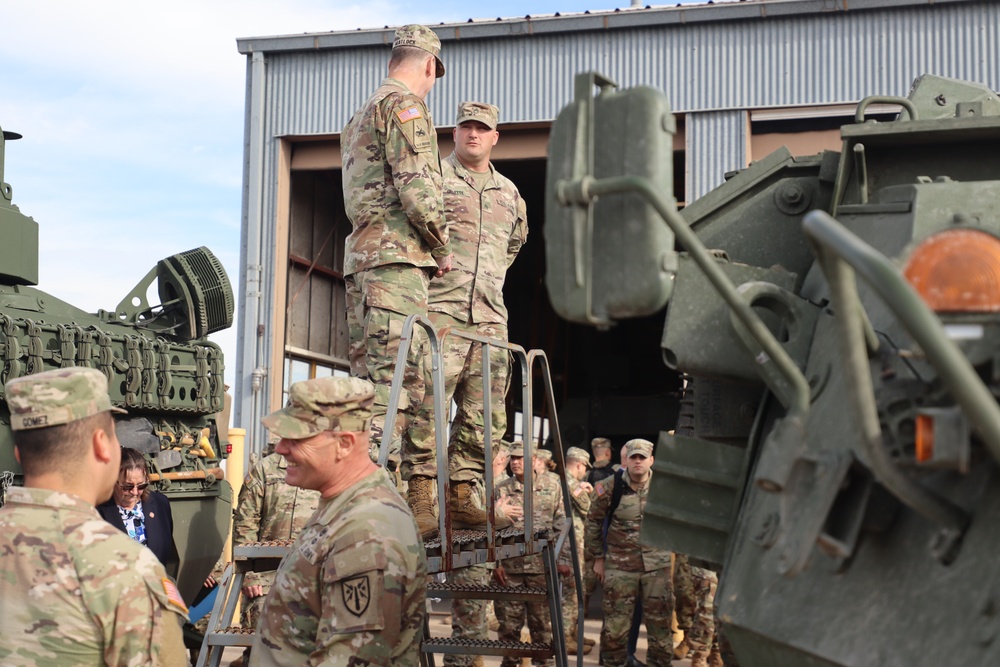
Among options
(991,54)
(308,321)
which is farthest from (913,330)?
(308,321)

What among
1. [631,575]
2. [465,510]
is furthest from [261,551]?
[631,575]

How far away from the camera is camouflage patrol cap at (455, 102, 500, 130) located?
6.51m

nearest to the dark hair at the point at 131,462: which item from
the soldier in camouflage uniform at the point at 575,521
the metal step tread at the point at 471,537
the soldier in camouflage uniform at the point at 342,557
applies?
the metal step tread at the point at 471,537

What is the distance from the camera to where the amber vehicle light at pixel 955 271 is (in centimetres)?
224

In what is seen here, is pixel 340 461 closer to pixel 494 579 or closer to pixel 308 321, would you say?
pixel 494 579

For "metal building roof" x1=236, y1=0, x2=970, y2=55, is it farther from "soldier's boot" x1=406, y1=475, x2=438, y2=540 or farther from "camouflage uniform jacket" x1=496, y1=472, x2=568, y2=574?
"soldier's boot" x1=406, y1=475, x2=438, y2=540

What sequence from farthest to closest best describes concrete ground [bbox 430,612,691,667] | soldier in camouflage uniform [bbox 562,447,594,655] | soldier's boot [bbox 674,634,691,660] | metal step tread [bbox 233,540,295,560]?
1. soldier's boot [bbox 674,634,691,660]
2. soldier in camouflage uniform [bbox 562,447,594,655]
3. concrete ground [bbox 430,612,691,667]
4. metal step tread [bbox 233,540,295,560]

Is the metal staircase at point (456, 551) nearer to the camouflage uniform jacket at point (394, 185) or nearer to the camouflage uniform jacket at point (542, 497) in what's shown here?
the camouflage uniform jacket at point (394, 185)

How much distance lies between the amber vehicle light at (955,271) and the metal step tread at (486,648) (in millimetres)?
3236

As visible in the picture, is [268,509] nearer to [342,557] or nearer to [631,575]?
[631,575]

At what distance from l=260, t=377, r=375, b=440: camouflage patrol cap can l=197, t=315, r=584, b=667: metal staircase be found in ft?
2.24

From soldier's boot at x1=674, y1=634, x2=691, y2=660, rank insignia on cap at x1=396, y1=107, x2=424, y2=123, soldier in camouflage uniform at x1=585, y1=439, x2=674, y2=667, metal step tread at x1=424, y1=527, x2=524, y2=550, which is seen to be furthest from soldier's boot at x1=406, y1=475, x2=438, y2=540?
soldier's boot at x1=674, y1=634, x2=691, y2=660

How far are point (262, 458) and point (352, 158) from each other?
4095mm

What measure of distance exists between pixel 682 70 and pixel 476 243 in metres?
8.17
